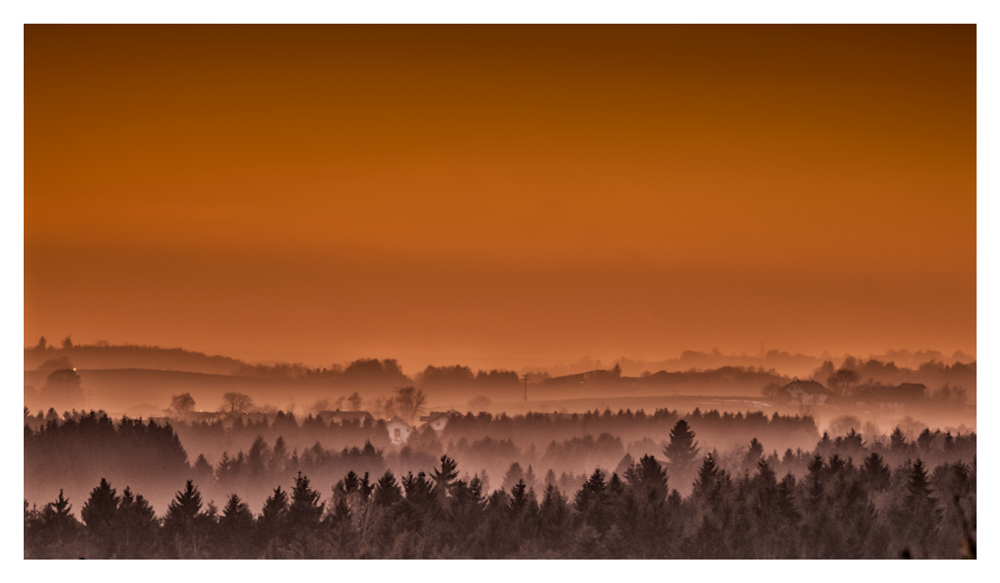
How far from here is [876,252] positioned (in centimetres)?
460

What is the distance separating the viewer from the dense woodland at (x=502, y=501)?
4359 millimetres

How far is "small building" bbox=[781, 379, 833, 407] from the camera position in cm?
452

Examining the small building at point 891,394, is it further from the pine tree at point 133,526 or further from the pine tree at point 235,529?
the pine tree at point 133,526

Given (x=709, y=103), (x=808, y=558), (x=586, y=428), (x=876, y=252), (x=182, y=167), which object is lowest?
(x=808, y=558)

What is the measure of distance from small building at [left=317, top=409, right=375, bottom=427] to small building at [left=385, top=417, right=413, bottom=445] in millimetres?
92

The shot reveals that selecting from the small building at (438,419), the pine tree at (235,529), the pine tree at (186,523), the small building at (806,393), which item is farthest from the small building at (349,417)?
the small building at (806,393)

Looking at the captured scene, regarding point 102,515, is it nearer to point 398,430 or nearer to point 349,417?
point 349,417

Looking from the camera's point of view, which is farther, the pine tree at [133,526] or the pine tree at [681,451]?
the pine tree at [681,451]

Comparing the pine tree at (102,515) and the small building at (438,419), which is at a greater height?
the small building at (438,419)

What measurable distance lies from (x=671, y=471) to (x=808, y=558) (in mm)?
774

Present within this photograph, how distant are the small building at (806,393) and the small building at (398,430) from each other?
182 centimetres

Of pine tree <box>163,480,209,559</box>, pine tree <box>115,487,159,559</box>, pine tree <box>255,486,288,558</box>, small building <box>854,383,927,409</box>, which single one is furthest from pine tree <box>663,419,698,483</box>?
pine tree <box>115,487,159,559</box>
